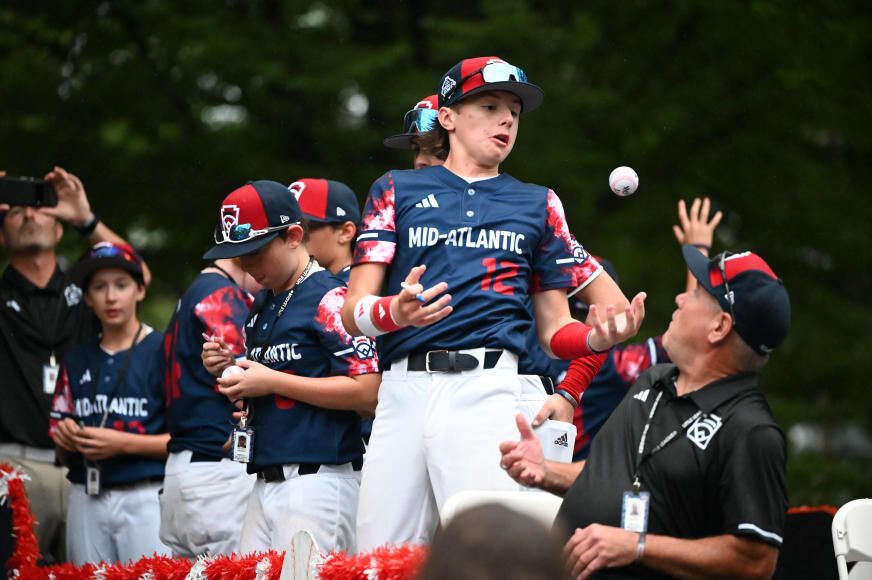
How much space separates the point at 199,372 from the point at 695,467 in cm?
285

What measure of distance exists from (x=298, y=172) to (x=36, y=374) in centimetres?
468

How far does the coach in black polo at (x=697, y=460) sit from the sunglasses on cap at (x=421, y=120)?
1557 mm

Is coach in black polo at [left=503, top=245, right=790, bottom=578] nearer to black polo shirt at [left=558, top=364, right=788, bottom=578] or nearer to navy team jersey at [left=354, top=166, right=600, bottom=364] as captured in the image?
black polo shirt at [left=558, top=364, right=788, bottom=578]

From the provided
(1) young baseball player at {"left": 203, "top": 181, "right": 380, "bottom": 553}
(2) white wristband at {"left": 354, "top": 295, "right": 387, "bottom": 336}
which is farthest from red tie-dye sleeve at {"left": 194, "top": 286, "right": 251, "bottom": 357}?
(2) white wristband at {"left": 354, "top": 295, "right": 387, "bottom": 336}

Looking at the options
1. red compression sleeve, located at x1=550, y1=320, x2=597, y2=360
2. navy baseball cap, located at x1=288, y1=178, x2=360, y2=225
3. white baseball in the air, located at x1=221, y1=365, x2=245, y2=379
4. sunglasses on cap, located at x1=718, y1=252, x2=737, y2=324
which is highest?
navy baseball cap, located at x1=288, y1=178, x2=360, y2=225

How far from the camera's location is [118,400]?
6.32 m

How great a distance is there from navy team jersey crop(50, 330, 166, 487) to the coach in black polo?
122 inches

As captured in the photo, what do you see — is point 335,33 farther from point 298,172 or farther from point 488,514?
point 488,514

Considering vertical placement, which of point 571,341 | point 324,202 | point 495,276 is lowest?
point 571,341

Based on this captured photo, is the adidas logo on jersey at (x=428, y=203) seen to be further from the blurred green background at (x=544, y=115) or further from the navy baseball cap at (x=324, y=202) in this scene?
the blurred green background at (x=544, y=115)

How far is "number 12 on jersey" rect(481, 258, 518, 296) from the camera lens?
4105 millimetres

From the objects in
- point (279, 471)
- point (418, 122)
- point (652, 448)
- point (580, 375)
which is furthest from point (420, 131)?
point (652, 448)

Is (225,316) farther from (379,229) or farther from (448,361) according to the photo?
(448,361)

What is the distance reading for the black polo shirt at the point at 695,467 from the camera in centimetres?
342
